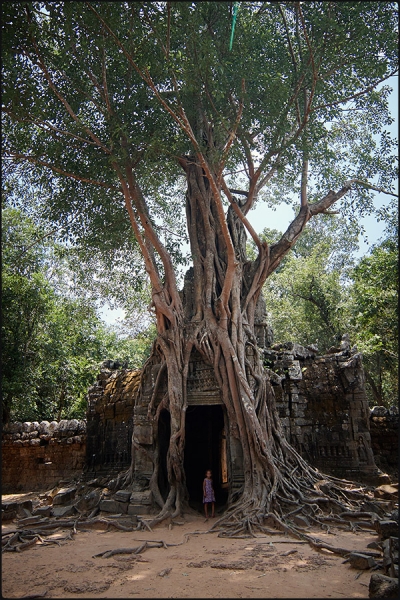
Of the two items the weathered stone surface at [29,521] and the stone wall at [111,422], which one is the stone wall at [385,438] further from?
the weathered stone surface at [29,521]

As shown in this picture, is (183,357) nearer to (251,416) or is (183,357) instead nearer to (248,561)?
(251,416)

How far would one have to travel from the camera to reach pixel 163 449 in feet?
28.9

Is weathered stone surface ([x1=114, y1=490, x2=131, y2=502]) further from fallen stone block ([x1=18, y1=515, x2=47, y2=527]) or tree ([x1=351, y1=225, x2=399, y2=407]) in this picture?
tree ([x1=351, y1=225, x2=399, y2=407])

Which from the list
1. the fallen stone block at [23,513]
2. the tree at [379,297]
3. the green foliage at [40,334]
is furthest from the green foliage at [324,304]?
the fallen stone block at [23,513]

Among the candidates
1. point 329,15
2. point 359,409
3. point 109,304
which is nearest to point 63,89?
point 329,15

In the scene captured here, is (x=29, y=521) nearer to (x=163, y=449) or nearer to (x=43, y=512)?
(x=43, y=512)

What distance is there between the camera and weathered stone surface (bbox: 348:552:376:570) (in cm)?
451

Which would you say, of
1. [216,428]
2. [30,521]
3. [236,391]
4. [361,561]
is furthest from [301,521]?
[216,428]

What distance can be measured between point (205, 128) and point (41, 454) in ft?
30.6

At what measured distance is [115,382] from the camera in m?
10.8

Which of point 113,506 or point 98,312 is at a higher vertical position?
point 98,312

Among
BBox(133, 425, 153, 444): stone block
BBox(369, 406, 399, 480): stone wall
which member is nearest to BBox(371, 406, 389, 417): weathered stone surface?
BBox(369, 406, 399, 480): stone wall

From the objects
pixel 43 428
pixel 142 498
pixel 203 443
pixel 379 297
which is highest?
pixel 379 297

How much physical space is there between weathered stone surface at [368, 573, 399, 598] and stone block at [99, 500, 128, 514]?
4972 millimetres
